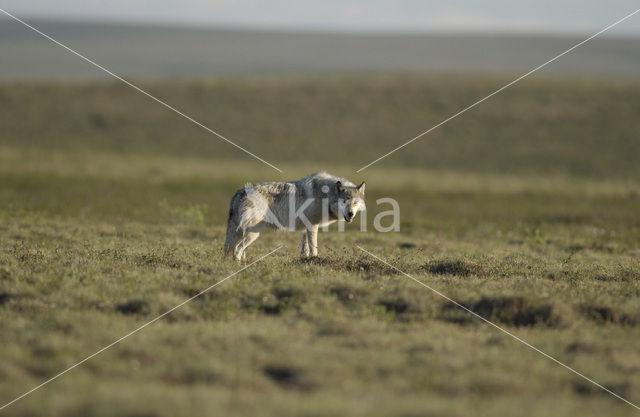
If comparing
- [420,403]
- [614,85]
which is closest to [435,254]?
[420,403]

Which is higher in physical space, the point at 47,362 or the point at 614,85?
the point at 614,85

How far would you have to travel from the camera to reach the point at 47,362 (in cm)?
726

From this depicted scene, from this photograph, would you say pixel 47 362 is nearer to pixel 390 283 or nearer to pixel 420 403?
pixel 420 403

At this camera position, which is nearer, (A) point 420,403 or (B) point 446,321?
(A) point 420,403

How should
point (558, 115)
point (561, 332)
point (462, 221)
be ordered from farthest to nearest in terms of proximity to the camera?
point (558, 115) → point (462, 221) → point (561, 332)

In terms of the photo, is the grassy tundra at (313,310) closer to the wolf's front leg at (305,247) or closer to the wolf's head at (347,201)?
the wolf's front leg at (305,247)

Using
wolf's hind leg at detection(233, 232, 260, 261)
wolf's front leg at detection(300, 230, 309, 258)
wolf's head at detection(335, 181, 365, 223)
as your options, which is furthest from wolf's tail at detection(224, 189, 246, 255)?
wolf's head at detection(335, 181, 365, 223)

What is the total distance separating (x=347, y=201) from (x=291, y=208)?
1.22 meters

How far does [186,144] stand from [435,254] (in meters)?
50.1

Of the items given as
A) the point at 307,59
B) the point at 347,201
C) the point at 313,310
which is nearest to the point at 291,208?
the point at 347,201

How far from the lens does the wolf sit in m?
12.4

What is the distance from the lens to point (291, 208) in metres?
12.9

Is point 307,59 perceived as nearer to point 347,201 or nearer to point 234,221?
point 347,201

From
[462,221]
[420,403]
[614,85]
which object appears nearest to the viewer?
[420,403]
